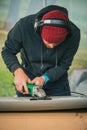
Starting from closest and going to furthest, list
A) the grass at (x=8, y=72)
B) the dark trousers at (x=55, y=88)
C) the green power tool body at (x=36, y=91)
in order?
the green power tool body at (x=36, y=91) < the dark trousers at (x=55, y=88) < the grass at (x=8, y=72)

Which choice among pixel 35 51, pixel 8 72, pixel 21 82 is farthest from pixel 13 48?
pixel 8 72

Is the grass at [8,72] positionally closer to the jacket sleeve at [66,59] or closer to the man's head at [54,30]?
the jacket sleeve at [66,59]

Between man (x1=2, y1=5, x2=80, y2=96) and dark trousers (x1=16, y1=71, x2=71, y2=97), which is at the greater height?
man (x1=2, y1=5, x2=80, y2=96)

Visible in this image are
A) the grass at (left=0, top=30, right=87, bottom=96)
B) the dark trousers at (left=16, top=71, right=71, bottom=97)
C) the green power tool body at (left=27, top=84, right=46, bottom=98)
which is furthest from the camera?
the grass at (left=0, top=30, right=87, bottom=96)

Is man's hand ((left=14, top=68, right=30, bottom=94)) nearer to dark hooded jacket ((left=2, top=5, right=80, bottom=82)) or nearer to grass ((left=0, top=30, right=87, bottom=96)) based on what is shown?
dark hooded jacket ((left=2, top=5, right=80, bottom=82))

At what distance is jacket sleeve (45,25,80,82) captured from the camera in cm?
160

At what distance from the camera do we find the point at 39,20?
4.76 ft

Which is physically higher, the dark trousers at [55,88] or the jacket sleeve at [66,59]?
the jacket sleeve at [66,59]

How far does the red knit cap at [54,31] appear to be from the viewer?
1.37 m

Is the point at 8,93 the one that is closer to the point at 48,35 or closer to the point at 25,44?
the point at 25,44

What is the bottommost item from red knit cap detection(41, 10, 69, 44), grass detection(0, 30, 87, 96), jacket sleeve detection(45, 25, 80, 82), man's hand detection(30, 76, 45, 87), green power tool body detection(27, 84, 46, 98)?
grass detection(0, 30, 87, 96)

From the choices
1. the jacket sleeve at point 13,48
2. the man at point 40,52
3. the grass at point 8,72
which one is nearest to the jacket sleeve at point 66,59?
the man at point 40,52

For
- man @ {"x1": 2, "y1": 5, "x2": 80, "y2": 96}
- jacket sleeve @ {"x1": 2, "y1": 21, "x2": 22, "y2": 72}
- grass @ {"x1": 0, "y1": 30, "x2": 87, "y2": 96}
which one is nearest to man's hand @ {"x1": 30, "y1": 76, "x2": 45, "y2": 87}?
man @ {"x1": 2, "y1": 5, "x2": 80, "y2": 96}

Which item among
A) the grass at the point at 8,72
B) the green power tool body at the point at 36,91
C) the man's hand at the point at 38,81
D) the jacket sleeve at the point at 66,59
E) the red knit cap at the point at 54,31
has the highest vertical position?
the red knit cap at the point at 54,31
